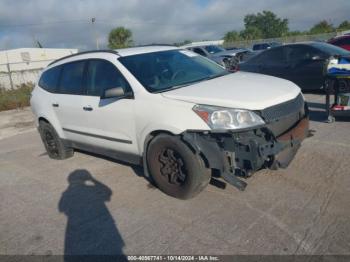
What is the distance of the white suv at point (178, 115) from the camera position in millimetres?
3561

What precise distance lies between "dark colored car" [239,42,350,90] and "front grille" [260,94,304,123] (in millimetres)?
5390

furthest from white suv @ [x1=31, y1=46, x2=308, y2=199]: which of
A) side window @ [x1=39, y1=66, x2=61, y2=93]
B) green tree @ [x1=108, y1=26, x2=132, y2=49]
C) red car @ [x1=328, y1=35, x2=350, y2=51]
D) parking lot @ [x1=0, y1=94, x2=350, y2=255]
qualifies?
green tree @ [x1=108, y1=26, x2=132, y2=49]

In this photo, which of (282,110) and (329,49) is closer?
(282,110)

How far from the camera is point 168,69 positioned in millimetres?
4730

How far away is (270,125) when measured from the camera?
142 inches

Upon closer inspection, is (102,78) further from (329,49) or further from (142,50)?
(329,49)

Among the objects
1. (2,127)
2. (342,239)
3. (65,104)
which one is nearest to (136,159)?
(65,104)

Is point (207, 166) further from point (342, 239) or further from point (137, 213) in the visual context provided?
point (342, 239)

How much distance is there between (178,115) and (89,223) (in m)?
1.54

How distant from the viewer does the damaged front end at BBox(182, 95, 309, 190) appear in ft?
11.4

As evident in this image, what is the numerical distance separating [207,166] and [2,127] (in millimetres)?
9075

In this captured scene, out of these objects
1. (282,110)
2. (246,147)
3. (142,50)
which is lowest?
(246,147)

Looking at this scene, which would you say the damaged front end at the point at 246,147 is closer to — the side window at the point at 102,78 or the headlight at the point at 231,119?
the headlight at the point at 231,119

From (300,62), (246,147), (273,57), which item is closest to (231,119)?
(246,147)
